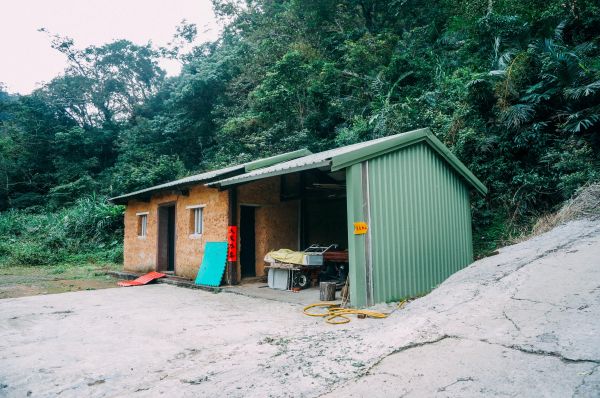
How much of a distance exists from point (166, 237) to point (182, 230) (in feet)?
5.38

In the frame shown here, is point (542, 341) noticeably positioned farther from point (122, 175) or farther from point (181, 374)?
point (122, 175)

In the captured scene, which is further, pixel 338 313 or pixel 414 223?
pixel 414 223

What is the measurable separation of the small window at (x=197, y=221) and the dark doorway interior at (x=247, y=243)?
1.29 metres

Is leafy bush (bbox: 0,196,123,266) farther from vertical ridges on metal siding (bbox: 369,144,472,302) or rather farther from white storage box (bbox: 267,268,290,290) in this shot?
vertical ridges on metal siding (bbox: 369,144,472,302)

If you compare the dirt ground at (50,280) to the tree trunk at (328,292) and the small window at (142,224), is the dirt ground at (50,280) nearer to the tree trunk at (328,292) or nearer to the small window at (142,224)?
the small window at (142,224)

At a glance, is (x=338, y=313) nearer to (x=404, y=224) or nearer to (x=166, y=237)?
(x=404, y=224)

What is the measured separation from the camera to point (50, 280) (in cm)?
1172

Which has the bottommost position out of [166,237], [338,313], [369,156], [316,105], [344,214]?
[338,313]

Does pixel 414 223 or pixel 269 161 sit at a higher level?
pixel 269 161

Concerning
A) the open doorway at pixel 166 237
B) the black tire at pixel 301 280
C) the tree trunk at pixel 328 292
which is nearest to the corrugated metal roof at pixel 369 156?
the tree trunk at pixel 328 292

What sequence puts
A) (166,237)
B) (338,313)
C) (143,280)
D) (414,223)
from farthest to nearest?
(166,237) < (143,280) < (414,223) < (338,313)

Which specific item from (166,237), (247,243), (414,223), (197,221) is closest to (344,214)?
(247,243)

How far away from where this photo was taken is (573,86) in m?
9.64

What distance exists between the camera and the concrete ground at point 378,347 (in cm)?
279
